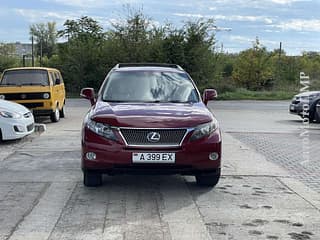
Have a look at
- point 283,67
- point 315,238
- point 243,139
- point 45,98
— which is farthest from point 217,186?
point 283,67

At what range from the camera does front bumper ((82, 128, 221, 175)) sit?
6.61 m

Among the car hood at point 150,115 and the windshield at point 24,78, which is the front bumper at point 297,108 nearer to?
the windshield at point 24,78

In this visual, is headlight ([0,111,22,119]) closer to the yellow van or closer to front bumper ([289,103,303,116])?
the yellow van

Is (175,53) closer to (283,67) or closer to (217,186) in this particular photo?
(283,67)

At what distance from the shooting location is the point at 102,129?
6762 mm

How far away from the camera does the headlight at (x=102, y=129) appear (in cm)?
669

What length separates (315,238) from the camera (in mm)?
5145

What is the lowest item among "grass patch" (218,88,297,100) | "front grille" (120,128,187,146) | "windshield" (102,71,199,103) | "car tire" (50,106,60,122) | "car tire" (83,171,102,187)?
"grass patch" (218,88,297,100)

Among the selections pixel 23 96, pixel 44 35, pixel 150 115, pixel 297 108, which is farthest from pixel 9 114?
pixel 44 35

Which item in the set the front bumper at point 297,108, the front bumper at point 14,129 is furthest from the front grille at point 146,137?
the front bumper at point 297,108

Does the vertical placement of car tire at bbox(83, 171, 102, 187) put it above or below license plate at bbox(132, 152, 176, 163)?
below

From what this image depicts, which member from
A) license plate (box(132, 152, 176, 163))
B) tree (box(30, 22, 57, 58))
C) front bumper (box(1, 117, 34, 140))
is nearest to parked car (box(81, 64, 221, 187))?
license plate (box(132, 152, 176, 163))

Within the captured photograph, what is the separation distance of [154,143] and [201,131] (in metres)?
0.63

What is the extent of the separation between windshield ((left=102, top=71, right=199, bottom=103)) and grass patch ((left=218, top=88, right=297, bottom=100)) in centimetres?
2758
